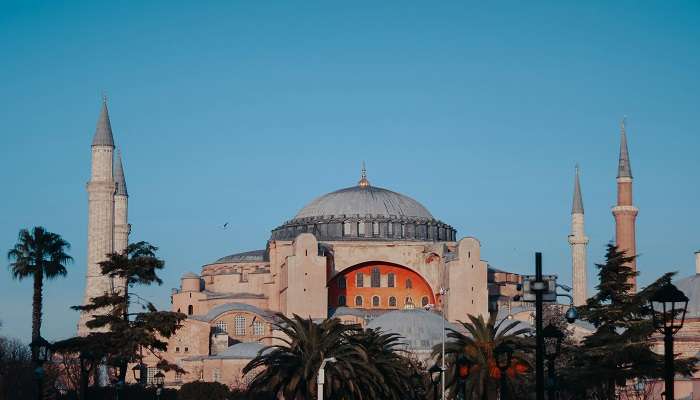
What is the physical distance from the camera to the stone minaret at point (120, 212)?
83.2 m

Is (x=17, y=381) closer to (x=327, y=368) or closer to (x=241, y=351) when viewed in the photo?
(x=327, y=368)

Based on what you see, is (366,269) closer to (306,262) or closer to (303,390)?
(306,262)

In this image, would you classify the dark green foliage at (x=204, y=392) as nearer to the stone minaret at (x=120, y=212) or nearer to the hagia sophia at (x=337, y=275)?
the hagia sophia at (x=337, y=275)

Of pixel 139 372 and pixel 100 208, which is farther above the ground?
pixel 100 208

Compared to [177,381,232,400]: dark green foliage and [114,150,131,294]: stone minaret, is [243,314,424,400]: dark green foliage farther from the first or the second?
[114,150,131,294]: stone minaret

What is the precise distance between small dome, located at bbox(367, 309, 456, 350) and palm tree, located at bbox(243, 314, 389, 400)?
25061 mm

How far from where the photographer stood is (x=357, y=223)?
281ft

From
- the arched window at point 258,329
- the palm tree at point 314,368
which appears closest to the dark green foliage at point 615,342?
the palm tree at point 314,368

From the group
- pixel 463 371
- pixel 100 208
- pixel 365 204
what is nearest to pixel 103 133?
pixel 100 208

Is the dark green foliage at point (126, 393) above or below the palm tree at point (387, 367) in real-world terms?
below

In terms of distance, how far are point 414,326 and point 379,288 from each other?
1252 centimetres

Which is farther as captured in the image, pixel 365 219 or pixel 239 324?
pixel 365 219

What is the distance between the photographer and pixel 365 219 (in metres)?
85.8

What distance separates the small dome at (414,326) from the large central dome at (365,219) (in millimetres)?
13533
